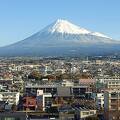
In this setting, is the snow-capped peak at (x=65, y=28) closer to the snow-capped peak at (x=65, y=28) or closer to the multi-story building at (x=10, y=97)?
the snow-capped peak at (x=65, y=28)

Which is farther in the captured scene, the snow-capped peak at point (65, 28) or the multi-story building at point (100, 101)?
the snow-capped peak at point (65, 28)

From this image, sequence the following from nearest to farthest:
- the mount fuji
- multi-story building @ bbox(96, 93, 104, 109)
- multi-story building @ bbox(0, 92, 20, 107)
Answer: multi-story building @ bbox(96, 93, 104, 109), multi-story building @ bbox(0, 92, 20, 107), the mount fuji

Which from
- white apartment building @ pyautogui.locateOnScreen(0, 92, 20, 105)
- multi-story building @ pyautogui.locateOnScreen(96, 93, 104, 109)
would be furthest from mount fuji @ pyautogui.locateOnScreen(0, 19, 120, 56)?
multi-story building @ pyautogui.locateOnScreen(96, 93, 104, 109)

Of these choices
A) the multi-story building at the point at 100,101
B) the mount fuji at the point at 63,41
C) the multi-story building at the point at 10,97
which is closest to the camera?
the multi-story building at the point at 100,101

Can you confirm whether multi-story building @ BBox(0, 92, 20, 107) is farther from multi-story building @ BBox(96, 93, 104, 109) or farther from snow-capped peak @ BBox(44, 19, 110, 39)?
snow-capped peak @ BBox(44, 19, 110, 39)

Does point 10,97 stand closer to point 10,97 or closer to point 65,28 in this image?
point 10,97

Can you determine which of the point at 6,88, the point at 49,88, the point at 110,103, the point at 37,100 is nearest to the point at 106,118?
the point at 110,103

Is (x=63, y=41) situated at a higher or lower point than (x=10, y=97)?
higher

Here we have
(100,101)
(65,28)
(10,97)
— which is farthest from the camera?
(65,28)

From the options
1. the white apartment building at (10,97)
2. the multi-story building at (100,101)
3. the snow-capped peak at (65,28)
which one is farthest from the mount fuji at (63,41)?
the multi-story building at (100,101)

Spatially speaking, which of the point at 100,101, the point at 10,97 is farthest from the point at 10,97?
the point at 100,101

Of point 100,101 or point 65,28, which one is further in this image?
point 65,28

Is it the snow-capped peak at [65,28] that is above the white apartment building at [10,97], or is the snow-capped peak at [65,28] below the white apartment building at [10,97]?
above
